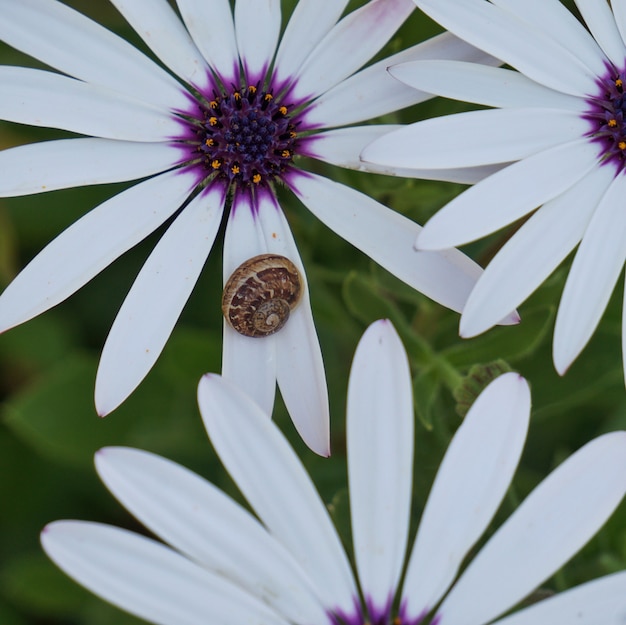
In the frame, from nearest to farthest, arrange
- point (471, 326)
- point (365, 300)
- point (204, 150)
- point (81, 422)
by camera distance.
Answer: point (471, 326), point (204, 150), point (365, 300), point (81, 422)

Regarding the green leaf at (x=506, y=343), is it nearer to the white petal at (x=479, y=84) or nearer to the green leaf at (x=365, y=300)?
the green leaf at (x=365, y=300)

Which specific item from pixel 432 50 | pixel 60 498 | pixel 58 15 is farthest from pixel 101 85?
pixel 60 498

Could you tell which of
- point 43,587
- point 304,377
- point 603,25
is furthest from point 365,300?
point 43,587

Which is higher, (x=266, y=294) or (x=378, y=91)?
(x=378, y=91)

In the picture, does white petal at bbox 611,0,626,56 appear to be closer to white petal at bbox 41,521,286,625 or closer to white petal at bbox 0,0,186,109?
white petal at bbox 0,0,186,109

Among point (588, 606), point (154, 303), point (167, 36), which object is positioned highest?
point (167, 36)

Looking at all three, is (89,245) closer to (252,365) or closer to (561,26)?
(252,365)

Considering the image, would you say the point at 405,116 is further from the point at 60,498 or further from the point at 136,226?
the point at 60,498

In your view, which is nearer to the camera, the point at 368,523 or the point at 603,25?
the point at 368,523
